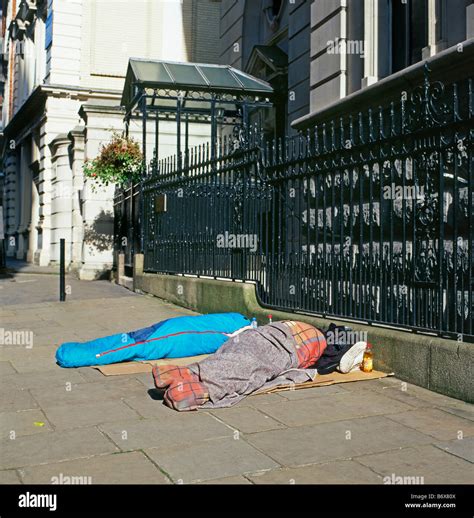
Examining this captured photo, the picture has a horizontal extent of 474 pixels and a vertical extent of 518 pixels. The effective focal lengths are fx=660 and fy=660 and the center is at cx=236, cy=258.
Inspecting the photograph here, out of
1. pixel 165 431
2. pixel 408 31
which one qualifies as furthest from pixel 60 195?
pixel 165 431

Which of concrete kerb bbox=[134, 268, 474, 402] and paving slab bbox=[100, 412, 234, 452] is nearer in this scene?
paving slab bbox=[100, 412, 234, 452]

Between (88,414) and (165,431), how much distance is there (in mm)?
769

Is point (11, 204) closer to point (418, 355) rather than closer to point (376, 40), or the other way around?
point (376, 40)

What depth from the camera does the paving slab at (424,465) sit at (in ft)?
11.1

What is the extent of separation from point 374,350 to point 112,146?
10.8 metres

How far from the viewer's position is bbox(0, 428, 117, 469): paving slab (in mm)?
3723

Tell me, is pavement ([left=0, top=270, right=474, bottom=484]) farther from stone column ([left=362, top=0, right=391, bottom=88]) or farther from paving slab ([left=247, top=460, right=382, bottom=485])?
stone column ([left=362, top=0, right=391, bottom=88])

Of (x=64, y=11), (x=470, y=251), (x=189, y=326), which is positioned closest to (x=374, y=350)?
(x=470, y=251)

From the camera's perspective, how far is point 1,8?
139 feet

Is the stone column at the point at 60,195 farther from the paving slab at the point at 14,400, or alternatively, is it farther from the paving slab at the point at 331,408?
the paving slab at the point at 331,408

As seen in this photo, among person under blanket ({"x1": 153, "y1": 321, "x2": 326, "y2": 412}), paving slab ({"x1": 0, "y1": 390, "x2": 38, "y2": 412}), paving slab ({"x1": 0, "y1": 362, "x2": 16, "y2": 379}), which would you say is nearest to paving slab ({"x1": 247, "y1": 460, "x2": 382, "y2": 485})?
person under blanket ({"x1": 153, "y1": 321, "x2": 326, "y2": 412})

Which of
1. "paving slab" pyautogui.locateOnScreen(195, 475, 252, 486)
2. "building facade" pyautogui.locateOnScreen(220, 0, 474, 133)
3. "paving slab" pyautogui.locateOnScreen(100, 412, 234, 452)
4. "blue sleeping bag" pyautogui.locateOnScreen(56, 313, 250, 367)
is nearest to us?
"paving slab" pyautogui.locateOnScreen(195, 475, 252, 486)

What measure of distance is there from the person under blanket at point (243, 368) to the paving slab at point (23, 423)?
895 millimetres
